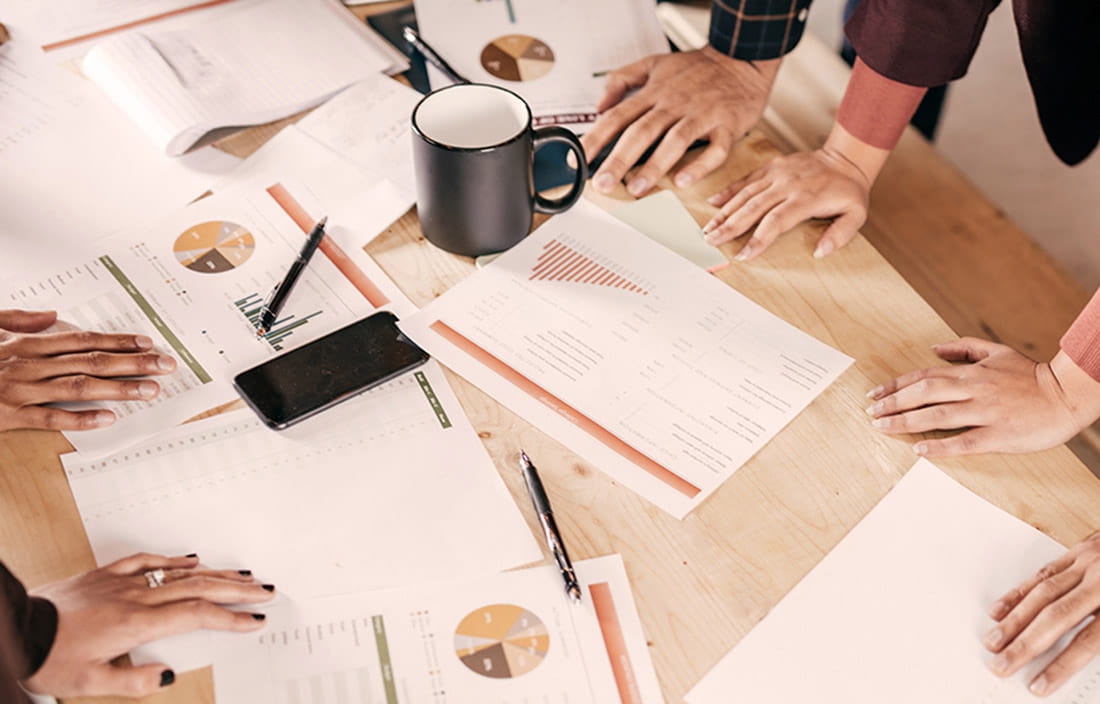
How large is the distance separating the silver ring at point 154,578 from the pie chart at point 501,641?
220mm

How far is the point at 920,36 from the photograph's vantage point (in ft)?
3.19

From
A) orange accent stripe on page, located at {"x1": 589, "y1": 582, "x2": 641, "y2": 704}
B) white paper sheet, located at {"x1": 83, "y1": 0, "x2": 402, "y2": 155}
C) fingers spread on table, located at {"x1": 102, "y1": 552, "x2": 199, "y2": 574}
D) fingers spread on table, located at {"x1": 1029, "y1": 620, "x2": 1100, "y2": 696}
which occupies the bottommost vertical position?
fingers spread on table, located at {"x1": 102, "y1": 552, "x2": 199, "y2": 574}

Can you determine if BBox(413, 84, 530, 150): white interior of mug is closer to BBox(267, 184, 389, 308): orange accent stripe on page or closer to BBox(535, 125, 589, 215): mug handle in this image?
BBox(535, 125, 589, 215): mug handle

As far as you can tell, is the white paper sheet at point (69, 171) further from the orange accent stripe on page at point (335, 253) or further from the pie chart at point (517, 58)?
the pie chart at point (517, 58)

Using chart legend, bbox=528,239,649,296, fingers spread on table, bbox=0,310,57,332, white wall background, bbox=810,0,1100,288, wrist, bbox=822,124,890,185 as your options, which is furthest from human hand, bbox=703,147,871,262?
white wall background, bbox=810,0,1100,288

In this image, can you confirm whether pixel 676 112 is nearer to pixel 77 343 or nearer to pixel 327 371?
pixel 327 371

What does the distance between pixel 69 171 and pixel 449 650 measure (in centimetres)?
70

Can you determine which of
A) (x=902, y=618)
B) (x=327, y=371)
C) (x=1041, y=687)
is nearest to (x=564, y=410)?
(x=327, y=371)

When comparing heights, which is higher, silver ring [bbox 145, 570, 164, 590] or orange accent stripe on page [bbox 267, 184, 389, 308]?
orange accent stripe on page [bbox 267, 184, 389, 308]

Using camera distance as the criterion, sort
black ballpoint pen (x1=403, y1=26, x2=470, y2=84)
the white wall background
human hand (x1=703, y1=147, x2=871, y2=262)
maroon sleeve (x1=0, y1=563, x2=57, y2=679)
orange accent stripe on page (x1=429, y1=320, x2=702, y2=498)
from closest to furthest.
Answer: maroon sleeve (x1=0, y1=563, x2=57, y2=679), orange accent stripe on page (x1=429, y1=320, x2=702, y2=498), human hand (x1=703, y1=147, x2=871, y2=262), black ballpoint pen (x1=403, y1=26, x2=470, y2=84), the white wall background

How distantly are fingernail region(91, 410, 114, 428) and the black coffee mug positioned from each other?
1.14 feet

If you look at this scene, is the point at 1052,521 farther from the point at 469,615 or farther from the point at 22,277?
the point at 22,277

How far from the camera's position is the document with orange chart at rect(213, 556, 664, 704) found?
637mm

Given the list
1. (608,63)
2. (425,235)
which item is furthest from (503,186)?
(608,63)
